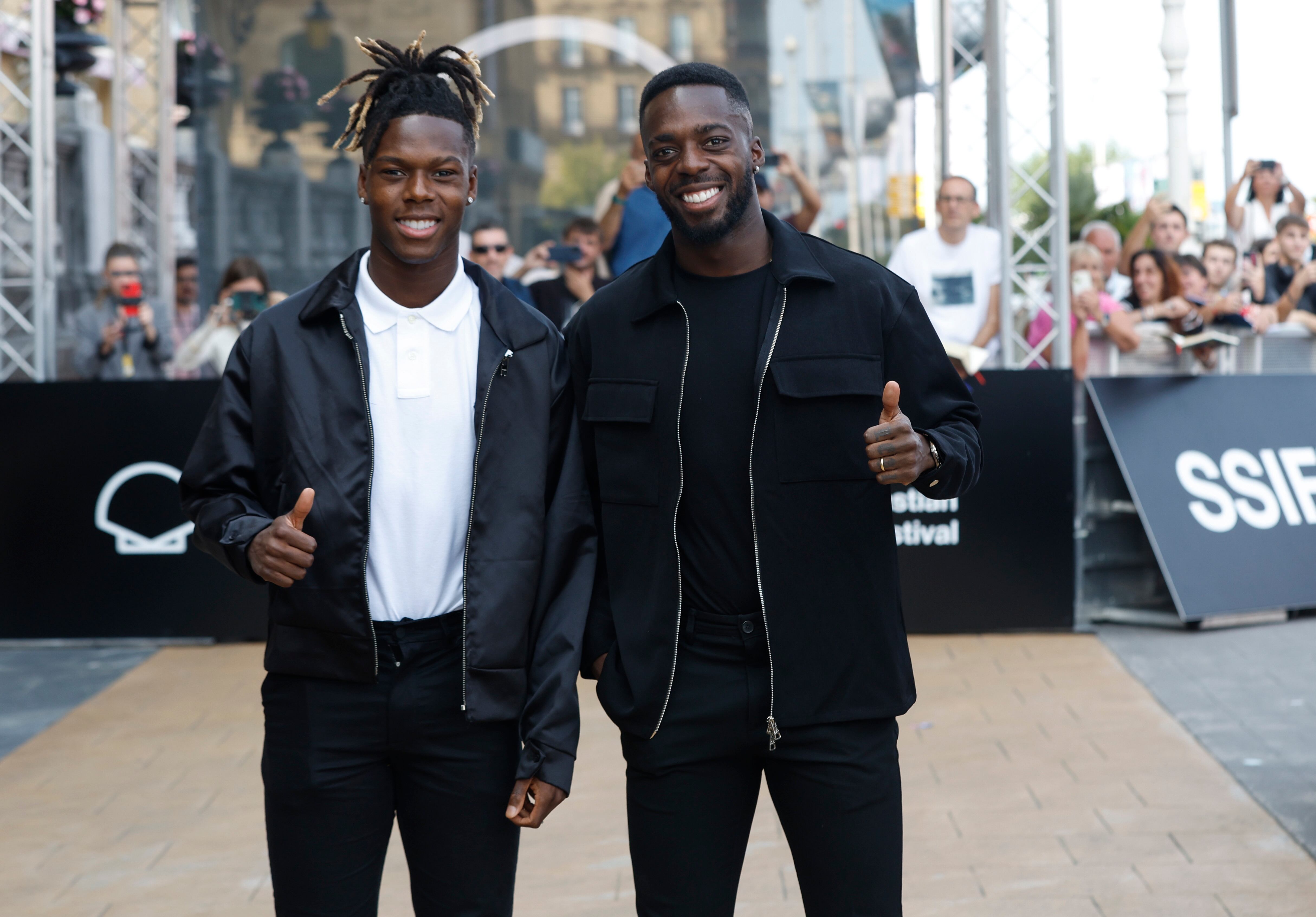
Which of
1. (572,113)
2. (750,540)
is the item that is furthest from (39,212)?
(750,540)

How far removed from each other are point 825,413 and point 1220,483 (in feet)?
19.3

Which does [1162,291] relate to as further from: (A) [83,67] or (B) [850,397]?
(A) [83,67]

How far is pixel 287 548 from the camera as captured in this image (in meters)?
2.50

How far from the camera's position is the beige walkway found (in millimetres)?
4262

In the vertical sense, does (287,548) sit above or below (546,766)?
above

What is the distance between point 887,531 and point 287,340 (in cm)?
114

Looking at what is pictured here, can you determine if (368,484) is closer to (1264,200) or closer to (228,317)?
(228,317)

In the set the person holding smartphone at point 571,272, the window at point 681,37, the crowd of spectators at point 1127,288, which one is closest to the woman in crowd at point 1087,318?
the crowd of spectators at point 1127,288

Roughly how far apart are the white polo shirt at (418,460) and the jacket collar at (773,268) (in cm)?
32

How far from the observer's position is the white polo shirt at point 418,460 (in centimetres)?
265

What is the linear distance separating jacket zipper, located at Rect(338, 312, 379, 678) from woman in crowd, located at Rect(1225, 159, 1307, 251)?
918 cm

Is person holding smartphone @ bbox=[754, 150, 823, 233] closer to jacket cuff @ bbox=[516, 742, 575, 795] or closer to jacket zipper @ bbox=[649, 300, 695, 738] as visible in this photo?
jacket zipper @ bbox=[649, 300, 695, 738]

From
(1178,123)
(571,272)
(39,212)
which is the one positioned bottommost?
(571,272)

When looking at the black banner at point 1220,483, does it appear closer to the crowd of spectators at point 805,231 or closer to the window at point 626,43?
the crowd of spectators at point 805,231
